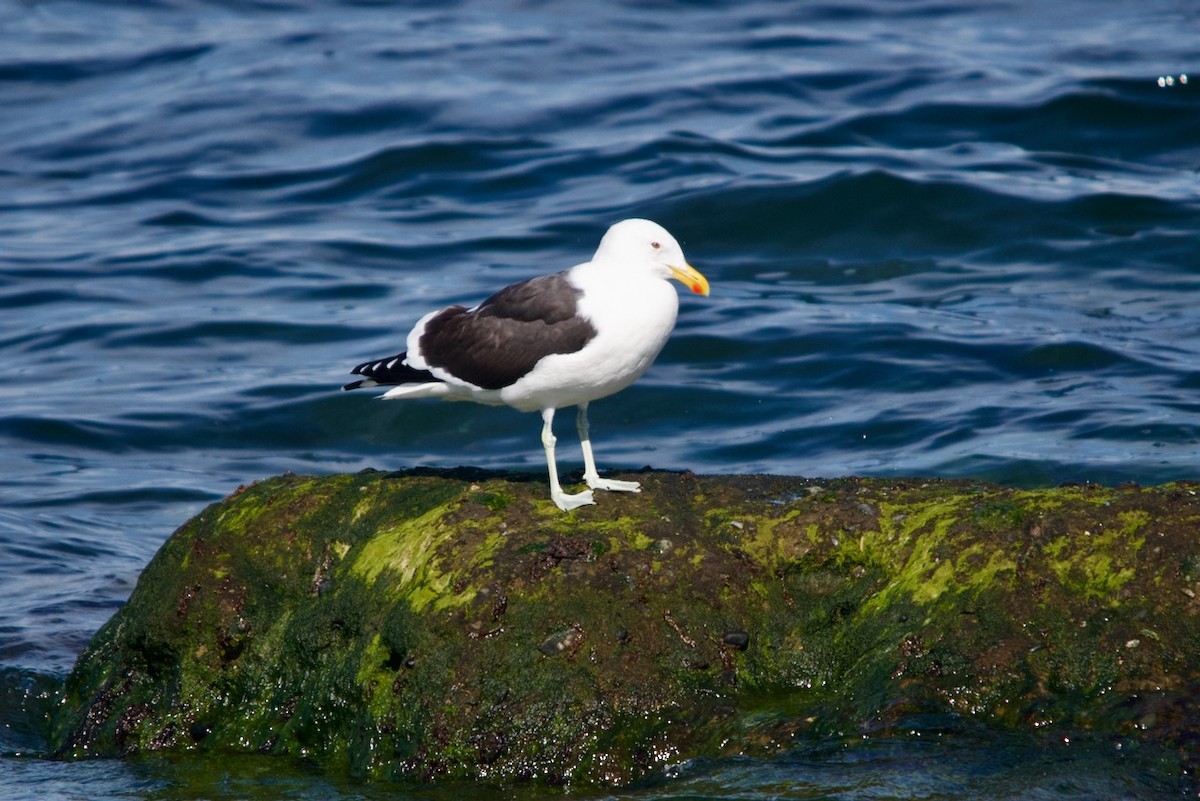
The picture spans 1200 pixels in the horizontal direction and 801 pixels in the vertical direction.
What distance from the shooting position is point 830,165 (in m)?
18.1

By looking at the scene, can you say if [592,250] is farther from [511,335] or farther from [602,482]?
[602,482]

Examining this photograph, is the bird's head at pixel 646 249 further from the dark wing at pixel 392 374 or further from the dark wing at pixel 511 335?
the dark wing at pixel 392 374

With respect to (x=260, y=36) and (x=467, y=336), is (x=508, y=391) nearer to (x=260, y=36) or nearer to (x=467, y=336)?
(x=467, y=336)

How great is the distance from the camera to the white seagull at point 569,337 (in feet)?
20.6

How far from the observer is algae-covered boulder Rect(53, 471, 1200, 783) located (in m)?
4.97

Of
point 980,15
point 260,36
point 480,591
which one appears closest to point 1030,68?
point 980,15

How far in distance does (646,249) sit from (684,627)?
1.93m

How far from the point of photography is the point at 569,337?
6.30 meters

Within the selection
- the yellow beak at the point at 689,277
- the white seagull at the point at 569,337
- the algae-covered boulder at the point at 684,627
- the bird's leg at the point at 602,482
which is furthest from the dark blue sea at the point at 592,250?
the yellow beak at the point at 689,277

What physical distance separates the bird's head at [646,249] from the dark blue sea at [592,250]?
2.41 m

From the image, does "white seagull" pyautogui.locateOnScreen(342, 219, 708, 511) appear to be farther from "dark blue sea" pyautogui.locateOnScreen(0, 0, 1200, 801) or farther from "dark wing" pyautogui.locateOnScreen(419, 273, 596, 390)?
"dark blue sea" pyautogui.locateOnScreen(0, 0, 1200, 801)

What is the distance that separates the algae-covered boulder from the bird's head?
101 cm

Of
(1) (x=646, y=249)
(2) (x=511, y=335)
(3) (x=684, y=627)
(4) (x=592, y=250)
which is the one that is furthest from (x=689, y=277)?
(4) (x=592, y=250)

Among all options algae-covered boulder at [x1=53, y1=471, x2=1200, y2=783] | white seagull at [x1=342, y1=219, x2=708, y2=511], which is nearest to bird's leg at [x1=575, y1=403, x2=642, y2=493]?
white seagull at [x1=342, y1=219, x2=708, y2=511]
